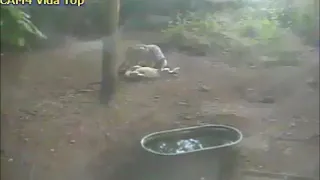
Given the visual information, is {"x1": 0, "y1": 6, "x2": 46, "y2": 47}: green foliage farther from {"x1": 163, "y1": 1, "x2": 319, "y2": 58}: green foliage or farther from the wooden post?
{"x1": 163, "y1": 1, "x2": 319, "y2": 58}: green foliage

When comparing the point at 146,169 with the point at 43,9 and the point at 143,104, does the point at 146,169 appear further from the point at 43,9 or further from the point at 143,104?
the point at 43,9

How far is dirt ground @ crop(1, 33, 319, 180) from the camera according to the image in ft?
3.31

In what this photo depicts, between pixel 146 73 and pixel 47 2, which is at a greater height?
pixel 47 2

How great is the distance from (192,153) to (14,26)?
430 mm

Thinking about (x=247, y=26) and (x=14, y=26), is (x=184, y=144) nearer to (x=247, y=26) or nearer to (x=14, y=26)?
(x=247, y=26)

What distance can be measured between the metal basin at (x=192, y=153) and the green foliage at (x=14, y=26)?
315 mm

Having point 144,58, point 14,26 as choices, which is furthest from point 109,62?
point 14,26

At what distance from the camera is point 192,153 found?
3.28ft

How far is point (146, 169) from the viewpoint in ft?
3.30

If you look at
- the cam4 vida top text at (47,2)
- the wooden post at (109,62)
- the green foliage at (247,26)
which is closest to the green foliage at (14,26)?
the cam4 vida top text at (47,2)

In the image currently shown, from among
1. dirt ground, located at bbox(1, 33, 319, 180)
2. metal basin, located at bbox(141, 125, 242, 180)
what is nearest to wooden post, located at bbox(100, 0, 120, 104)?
dirt ground, located at bbox(1, 33, 319, 180)

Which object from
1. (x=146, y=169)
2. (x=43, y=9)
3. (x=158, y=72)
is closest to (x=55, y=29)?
(x=43, y=9)

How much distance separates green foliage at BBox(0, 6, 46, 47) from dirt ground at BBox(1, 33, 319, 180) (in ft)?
0.13

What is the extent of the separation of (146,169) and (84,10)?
1.11 feet
